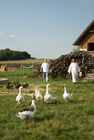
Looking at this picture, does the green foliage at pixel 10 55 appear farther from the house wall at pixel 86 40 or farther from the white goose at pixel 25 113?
the white goose at pixel 25 113

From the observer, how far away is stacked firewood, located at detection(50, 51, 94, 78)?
704 inches

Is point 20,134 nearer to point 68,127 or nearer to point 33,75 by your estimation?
point 68,127

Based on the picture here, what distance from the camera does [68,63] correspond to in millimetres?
18781

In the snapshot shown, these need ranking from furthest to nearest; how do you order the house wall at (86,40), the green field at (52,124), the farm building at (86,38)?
the house wall at (86,40) → the farm building at (86,38) → the green field at (52,124)

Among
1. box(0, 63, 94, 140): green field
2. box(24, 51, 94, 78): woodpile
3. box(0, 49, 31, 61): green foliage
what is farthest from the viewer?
box(0, 49, 31, 61): green foliage

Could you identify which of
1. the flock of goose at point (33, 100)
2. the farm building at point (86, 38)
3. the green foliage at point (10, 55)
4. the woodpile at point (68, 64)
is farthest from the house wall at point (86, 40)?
the green foliage at point (10, 55)

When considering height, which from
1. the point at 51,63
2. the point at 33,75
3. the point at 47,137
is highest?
the point at 51,63

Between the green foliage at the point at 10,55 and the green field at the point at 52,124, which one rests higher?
the green foliage at the point at 10,55

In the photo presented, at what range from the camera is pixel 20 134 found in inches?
177

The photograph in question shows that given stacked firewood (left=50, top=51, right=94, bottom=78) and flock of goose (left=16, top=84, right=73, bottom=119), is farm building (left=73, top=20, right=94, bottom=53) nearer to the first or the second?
stacked firewood (left=50, top=51, right=94, bottom=78)

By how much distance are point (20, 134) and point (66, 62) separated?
1471cm

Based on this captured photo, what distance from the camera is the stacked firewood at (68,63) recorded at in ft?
58.7

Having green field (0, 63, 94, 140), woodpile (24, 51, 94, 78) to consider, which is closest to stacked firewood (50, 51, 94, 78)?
woodpile (24, 51, 94, 78)

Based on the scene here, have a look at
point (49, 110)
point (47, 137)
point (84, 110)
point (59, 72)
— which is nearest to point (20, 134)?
point (47, 137)
